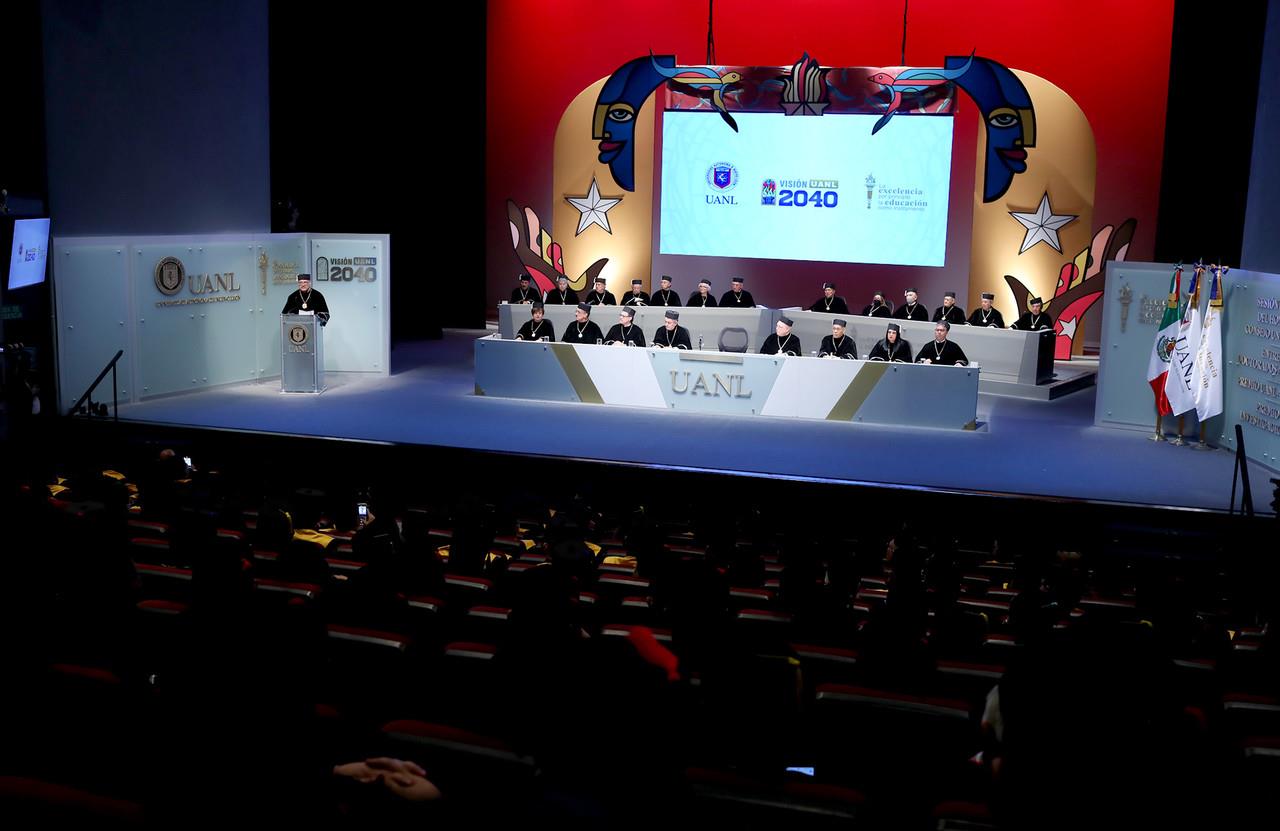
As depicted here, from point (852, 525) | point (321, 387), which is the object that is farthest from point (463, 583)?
point (321, 387)

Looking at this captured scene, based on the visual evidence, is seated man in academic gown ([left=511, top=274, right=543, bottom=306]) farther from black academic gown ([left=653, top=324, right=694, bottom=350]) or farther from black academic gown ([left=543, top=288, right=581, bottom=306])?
black academic gown ([left=653, top=324, right=694, bottom=350])

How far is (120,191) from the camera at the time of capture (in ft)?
38.2

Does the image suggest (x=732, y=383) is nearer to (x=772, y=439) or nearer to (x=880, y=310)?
(x=772, y=439)

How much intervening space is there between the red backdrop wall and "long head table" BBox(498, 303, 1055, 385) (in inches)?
118

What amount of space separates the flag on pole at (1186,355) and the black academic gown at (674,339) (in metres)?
5.25

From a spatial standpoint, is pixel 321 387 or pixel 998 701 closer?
pixel 998 701

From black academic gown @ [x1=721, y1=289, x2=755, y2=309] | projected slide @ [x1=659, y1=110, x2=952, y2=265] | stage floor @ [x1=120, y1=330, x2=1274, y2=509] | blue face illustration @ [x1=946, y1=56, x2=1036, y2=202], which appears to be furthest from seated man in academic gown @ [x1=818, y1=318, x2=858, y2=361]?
projected slide @ [x1=659, y1=110, x2=952, y2=265]

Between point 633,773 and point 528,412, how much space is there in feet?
32.7

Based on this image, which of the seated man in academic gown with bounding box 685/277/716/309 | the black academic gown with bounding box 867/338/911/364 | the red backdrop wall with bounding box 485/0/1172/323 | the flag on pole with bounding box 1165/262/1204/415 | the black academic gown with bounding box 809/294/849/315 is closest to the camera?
the flag on pole with bounding box 1165/262/1204/415

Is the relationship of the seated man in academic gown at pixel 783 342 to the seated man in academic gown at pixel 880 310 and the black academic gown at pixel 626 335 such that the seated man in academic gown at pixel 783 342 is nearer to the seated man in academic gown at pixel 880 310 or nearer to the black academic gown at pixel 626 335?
the black academic gown at pixel 626 335

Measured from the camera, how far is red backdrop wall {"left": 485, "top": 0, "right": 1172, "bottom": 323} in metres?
16.6

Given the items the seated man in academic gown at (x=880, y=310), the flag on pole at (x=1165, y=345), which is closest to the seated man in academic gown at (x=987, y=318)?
the seated man in academic gown at (x=880, y=310)

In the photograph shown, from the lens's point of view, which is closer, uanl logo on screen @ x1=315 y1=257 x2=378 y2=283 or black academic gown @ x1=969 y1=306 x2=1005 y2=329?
uanl logo on screen @ x1=315 y1=257 x2=378 y2=283

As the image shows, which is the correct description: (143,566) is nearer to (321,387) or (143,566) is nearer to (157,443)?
(157,443)
